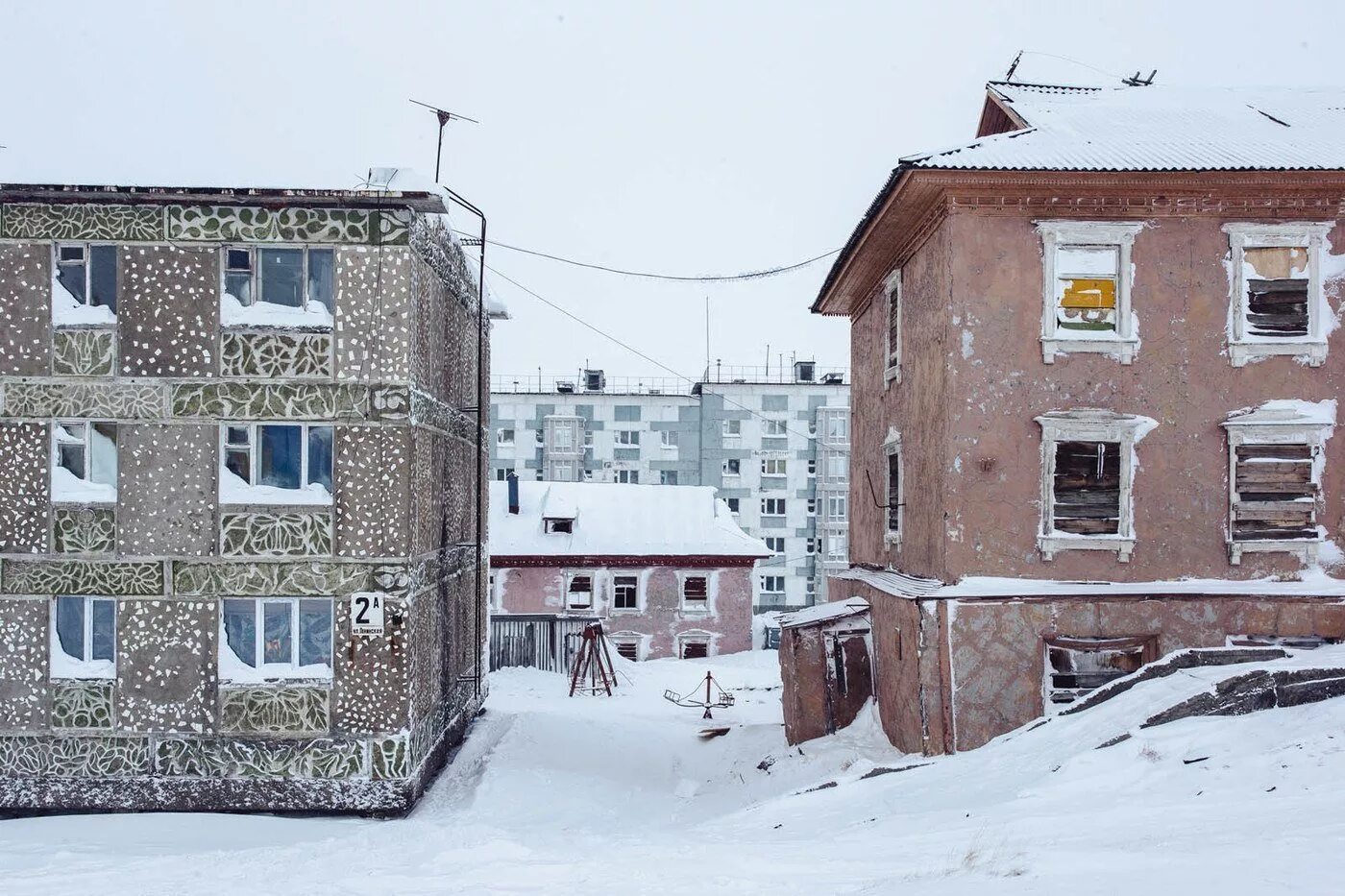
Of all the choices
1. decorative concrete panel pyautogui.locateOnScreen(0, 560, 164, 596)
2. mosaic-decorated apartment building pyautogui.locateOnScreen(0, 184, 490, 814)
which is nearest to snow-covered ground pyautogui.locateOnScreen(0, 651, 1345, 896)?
mosaic-decorated apartment building pyautogui.locateOnScreen(0, 184, 490, 814)

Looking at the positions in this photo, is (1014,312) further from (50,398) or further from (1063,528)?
(50,398)

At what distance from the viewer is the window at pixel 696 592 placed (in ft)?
134

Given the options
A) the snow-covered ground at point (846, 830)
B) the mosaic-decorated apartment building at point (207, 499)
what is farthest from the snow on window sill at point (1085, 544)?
the mosaic-decorated apartment building at point (207, 499)

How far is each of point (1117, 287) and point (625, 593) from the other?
2772cm

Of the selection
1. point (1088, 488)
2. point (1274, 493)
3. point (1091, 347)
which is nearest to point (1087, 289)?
point (1091, 347)

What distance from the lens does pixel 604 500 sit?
43531 mm

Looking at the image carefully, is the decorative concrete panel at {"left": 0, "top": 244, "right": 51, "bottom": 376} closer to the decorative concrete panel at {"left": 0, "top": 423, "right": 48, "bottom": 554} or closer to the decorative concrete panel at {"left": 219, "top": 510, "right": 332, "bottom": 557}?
the decorative concrete panel at {"left": 0, "top": 423, "right": 48, "bottom": 554}

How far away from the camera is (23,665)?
1560 centimetres

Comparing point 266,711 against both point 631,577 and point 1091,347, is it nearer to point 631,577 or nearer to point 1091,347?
point 1091,347

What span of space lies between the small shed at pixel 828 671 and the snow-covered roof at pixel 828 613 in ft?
0.09

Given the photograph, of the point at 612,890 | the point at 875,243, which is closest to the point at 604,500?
the point at 875,243

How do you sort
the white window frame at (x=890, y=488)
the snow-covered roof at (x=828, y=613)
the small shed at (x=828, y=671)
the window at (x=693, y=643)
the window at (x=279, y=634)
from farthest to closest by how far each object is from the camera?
the window at (x=693, y=643) < the small shed at (x=828, y=671) < the snow-covered roof at (x=828, y=613) < the white window frame at (x=890, y=488) < the window at (x=279, y=634)

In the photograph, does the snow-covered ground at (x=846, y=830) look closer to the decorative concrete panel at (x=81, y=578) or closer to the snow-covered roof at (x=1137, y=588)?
the snow-covered roof at (x=1137, y=588)

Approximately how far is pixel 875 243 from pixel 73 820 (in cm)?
1673
